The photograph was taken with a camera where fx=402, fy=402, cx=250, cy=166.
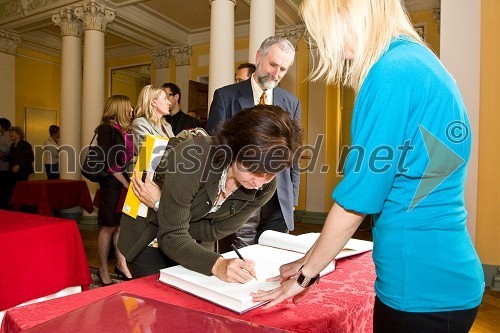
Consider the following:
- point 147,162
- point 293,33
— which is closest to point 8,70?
point 293,33

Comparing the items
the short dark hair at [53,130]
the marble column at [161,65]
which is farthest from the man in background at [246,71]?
the marble column at [161,65]

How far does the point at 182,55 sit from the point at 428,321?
10.0m

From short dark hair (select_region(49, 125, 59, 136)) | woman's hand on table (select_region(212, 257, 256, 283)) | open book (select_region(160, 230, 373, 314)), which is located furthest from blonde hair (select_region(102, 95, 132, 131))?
short dark hair (select_region(49, 125, 59, 136))

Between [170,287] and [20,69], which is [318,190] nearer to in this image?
[170,287]

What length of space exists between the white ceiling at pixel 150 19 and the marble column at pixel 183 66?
7.3 inches

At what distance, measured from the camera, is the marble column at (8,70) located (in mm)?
9672

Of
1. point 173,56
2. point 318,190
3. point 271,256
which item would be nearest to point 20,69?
point 173,56

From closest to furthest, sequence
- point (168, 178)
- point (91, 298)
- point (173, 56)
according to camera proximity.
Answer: point (91, 298)
point (168, 178)
point (173, 56)

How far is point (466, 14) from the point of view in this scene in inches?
144

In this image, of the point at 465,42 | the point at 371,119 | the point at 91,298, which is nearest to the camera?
the point at 371,119

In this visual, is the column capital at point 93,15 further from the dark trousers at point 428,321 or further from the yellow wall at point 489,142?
the dark trousers at point 428,321

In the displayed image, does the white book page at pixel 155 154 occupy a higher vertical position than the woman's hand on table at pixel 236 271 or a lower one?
higher

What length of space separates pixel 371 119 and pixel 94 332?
0.57 m

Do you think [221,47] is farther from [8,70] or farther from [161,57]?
[8,70]
